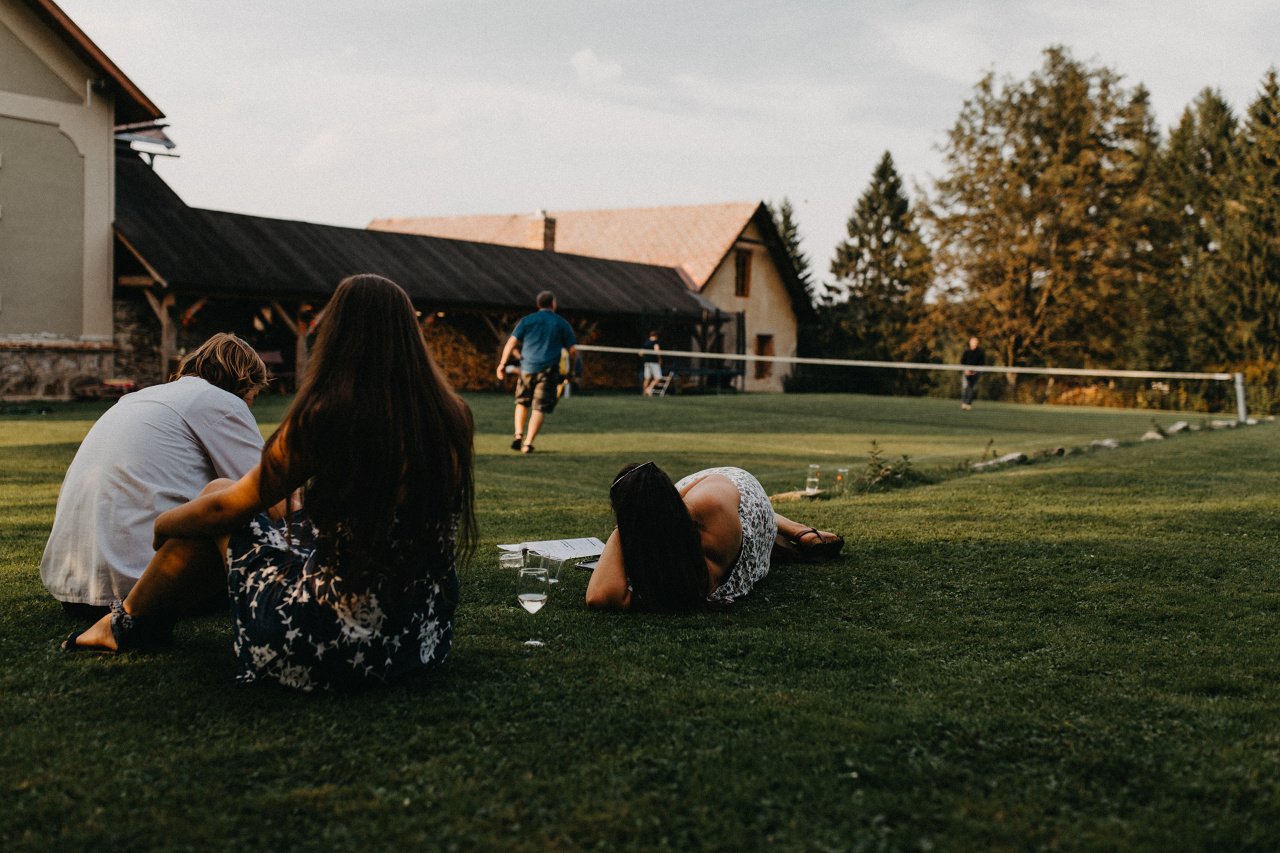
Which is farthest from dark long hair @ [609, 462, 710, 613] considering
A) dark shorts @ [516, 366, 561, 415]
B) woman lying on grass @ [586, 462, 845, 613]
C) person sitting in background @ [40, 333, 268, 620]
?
dark shorts @ [516, 366, 561, 415]

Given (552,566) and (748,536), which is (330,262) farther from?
(748,536)

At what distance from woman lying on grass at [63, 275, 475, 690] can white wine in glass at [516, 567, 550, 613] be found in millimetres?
982

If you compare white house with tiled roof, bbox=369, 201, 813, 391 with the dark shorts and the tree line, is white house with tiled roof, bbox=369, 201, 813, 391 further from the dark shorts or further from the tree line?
the dark shorts

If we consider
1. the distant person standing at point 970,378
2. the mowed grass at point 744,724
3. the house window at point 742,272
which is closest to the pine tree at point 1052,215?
the house window at point 742,272

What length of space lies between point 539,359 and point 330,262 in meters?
13.8

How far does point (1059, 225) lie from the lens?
39375mm

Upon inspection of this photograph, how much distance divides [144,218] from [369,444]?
21.4 m

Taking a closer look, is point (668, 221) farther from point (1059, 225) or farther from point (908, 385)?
point (1059, 225)

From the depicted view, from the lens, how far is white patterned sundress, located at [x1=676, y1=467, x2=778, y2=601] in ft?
15.2

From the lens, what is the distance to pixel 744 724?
304cm

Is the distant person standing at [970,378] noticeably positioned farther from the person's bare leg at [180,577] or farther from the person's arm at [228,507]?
the person's arm at [228,507]

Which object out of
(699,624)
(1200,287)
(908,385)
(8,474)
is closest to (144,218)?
(8,474)

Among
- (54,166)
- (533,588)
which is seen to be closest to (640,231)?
(54,166)

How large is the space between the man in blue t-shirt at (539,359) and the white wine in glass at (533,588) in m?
7.15
